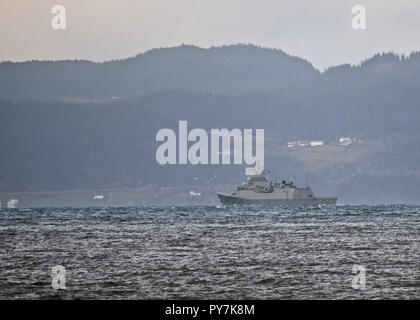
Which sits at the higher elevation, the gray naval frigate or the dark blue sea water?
the dark blue sea water

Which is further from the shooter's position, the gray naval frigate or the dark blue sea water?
the gray naval frigate

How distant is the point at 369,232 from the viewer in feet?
249

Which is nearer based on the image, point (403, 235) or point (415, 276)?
point (415, 276)

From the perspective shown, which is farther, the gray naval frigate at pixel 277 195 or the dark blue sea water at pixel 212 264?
the gray naval frigate at pixel 277 195

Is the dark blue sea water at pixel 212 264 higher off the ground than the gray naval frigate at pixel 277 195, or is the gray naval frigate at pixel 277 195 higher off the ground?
the dark blue sea water at pixel 212 264

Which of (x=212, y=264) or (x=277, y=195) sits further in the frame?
(x=277, y=195)

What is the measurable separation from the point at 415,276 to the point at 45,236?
3872cm

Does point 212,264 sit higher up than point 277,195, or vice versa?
point 212,264

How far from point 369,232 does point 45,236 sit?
2516cm
